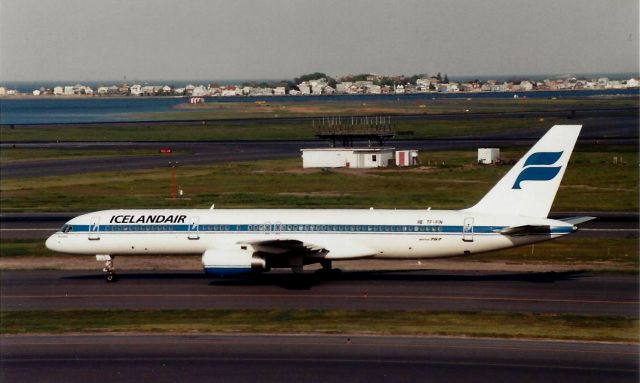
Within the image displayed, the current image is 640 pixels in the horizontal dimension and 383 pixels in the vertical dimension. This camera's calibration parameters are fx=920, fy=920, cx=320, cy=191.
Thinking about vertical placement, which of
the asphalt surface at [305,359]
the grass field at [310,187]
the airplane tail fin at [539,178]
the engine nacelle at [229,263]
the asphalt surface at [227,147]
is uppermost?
the airplane tail fin at [539,178]

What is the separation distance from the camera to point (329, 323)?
4234cm

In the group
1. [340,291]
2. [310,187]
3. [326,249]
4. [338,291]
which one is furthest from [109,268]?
[310,187]

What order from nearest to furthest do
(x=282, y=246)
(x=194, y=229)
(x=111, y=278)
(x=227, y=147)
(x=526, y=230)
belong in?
(x=526, y=230) → (x=282, y=246) → (x=194, y=229) → (x=111, y=278) → (x=227, y=147)

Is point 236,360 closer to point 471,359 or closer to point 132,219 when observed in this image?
point 471,359

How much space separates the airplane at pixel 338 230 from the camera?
165ft

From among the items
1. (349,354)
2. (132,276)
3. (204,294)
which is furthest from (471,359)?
(132,276)

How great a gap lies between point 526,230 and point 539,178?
3256 millimetres

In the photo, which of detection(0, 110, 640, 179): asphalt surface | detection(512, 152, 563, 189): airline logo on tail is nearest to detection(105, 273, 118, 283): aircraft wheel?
detection(512, 152, 563, 189): airline logo on tail

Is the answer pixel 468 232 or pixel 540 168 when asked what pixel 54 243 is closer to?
pixel 468 232

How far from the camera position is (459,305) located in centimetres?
4606

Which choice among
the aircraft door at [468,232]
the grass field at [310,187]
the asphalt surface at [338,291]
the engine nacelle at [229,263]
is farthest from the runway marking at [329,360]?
the grass field at [310,187]

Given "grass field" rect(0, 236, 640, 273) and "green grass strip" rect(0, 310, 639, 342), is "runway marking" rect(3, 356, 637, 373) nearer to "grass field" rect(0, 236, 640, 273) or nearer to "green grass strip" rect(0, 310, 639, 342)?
"green grass strip" rect(0, 310, 639, 342)

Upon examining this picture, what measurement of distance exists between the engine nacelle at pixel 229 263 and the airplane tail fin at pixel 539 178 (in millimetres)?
13451

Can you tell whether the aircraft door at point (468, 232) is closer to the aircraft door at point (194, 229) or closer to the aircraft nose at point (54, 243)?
the aircraft door at point (194, 229)
